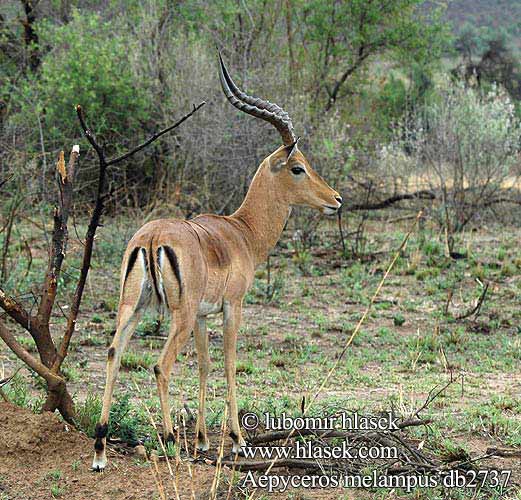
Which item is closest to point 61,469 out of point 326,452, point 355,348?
point 326,452

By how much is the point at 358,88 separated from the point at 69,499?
1577 cm

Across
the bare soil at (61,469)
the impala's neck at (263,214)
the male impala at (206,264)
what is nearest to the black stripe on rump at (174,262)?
the male impala at (206,264)

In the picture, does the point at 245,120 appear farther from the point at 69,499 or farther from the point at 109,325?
the point at 69,499

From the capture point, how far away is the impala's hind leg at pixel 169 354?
4363 mm

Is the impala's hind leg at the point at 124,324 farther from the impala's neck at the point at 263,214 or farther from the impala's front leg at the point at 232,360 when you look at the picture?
the impala's neck at the point at 263,214

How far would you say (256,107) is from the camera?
18.9 ft

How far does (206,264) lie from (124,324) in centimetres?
57

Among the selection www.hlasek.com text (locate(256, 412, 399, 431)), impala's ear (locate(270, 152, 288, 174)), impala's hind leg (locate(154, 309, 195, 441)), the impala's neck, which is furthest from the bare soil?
impala's ear (locate(270, 152, 288, 174))

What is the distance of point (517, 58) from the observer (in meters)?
32.3

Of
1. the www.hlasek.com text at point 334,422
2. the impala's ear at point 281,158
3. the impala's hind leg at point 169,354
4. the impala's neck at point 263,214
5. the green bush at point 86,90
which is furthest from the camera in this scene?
the green bush at point 86,90

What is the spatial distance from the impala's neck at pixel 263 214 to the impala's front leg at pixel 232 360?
23.4 inches

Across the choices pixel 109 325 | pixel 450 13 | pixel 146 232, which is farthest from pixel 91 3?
pixel 450 13

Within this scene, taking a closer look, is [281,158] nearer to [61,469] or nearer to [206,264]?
[206,264]

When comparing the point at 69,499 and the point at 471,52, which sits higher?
the point at 471,52
